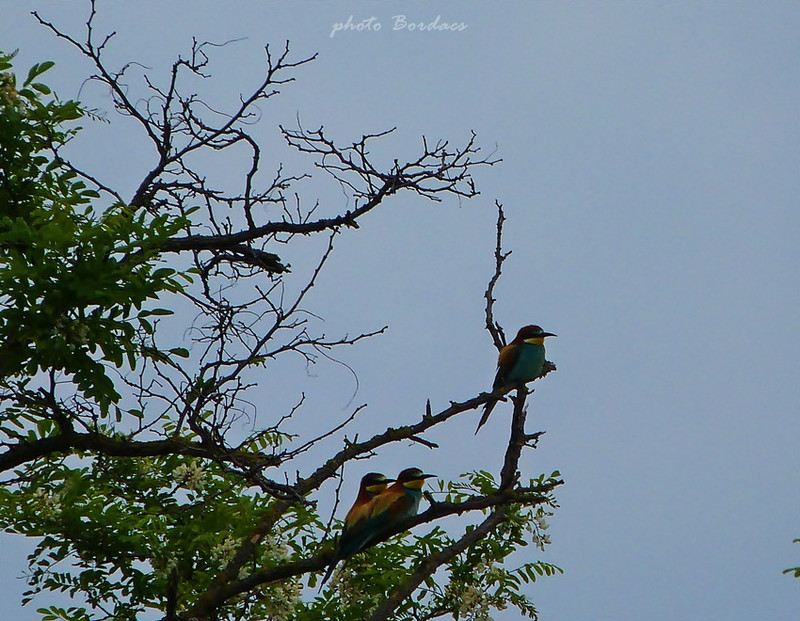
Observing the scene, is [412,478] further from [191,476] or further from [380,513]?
[191,476]

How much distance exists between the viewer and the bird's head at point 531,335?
7.67m

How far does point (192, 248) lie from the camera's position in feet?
26.2

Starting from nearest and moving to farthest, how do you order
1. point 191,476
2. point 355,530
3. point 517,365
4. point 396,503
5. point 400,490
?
point 355,530, point 396,503, point 400,490, point 517,365, point 191,476

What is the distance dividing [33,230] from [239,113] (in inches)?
113

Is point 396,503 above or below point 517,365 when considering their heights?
below

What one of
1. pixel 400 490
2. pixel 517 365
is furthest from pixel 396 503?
pixel 517 365

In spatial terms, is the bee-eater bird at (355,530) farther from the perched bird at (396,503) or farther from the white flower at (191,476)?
the white flower at (191,476)

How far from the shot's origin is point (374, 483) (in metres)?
7.56

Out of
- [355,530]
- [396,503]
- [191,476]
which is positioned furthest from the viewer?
[191,476]

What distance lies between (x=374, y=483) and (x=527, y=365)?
1.48 metres

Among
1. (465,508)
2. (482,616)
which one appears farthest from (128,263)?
(482,616)

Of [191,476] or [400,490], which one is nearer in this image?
[400,490]

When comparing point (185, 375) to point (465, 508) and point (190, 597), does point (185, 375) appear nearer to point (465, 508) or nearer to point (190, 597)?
point (465, 508)

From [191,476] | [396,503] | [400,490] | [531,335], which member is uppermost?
[531,335]
